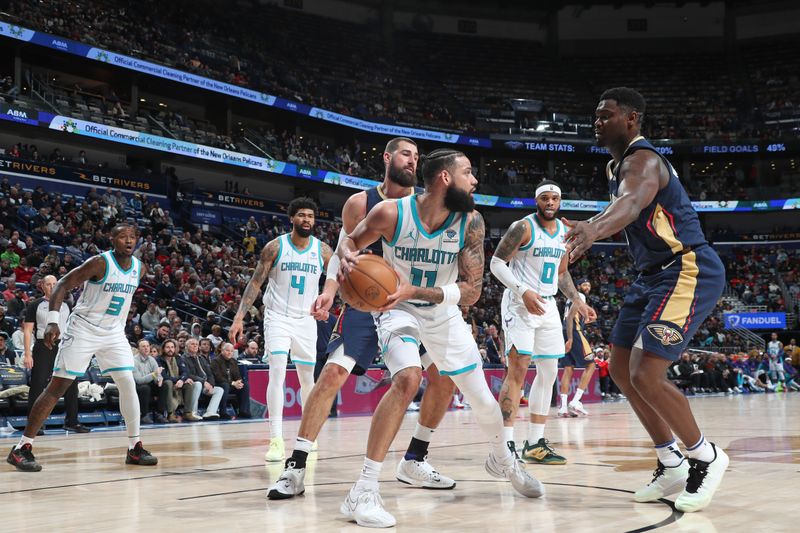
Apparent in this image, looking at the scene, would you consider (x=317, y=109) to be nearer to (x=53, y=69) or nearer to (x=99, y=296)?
(x=53, y=69)

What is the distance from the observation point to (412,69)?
43.1m

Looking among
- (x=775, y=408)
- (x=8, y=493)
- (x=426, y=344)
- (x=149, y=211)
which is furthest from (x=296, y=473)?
(x=149, y=211)

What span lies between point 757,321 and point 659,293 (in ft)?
112

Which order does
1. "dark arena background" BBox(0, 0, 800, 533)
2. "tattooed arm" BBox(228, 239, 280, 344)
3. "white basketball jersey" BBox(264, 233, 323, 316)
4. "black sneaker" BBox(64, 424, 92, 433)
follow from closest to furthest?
1. "dark arena background" BBox(0, 0, 800, 533)
2. "tattooed arm" BBox(228, 239, 280, 344)
3. "white basketball jersey" BBox(264, 233, 323, 316)
4. "black sneaker" BBox(64, 424, 92, 433)

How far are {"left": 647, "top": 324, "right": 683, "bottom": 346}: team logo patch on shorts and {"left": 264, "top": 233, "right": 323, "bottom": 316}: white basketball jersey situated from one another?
4.27 m

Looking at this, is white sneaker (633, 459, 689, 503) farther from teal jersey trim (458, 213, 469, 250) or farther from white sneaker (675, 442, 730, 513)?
teal jersey trim (458, 213, 469, 250)

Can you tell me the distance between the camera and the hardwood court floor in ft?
13.8

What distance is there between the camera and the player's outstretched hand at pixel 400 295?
427 cm

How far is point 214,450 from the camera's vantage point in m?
8.33

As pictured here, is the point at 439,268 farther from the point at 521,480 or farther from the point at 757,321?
the point at 757,321

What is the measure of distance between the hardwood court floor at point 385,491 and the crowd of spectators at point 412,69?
23998mm

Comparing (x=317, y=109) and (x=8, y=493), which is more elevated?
(x=317, y=109)

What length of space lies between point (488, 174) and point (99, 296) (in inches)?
1453

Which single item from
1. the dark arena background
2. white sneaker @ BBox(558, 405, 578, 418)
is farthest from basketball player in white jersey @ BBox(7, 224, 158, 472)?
white sneaker @ BBox(558, 405, 578, 418)
